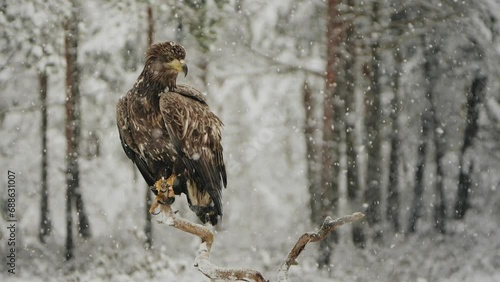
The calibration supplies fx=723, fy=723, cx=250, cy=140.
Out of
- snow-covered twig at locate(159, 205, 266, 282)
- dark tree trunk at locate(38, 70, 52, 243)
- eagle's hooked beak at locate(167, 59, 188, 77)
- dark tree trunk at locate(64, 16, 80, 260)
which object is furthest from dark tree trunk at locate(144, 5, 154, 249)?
snow-covered twig at locate(159, 205, 266, 282)

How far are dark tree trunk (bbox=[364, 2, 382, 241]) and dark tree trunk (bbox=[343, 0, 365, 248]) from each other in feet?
0.60

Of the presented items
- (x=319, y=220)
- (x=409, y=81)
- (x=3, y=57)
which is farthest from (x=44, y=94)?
(x=409, y=81)

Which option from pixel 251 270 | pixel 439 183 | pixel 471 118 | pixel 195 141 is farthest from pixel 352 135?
pixel 251 270

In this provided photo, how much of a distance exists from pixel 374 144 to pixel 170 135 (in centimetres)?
635

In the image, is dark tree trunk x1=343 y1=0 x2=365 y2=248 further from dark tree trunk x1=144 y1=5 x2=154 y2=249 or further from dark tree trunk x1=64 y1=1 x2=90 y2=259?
dark tree trunk x1=64 y1=1 x2=90 y2=259

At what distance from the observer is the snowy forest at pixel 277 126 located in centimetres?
962

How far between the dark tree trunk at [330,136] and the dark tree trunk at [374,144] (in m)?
0.49

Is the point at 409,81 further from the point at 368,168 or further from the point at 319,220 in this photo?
the point at 319,220

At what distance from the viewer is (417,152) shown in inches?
411

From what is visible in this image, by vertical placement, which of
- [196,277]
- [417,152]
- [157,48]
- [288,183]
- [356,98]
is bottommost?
[196,277]

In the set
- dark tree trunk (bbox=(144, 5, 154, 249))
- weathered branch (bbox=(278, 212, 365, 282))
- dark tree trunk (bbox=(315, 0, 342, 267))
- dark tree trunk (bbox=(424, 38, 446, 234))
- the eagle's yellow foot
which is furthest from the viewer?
dark tree trunk (bbox=(424, 38, 446, 234))

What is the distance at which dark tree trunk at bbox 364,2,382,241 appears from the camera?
9.98 meters

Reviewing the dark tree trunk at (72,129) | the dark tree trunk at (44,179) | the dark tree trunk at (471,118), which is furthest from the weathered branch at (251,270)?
the dark tree trunk at (471,118)

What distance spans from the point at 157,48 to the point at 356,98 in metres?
6.01
